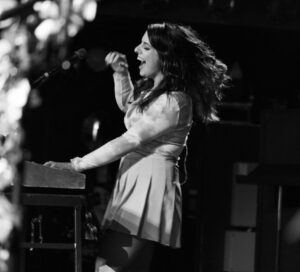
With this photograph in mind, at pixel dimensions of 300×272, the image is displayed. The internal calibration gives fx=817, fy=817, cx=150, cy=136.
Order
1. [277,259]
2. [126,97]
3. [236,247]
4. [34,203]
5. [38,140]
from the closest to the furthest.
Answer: [34,203], [126,97], [277,259], [236,247], [38,140]

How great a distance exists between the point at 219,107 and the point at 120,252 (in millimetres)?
3542

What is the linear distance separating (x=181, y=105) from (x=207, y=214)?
2.73 metres

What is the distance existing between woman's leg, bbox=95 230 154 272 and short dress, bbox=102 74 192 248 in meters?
0.03

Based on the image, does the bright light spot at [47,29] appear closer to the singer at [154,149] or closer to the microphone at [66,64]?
the microphone at [66,64]

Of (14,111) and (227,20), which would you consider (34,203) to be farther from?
(227,20)

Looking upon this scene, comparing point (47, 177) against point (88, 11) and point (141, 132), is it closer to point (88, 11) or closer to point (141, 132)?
point (141, 132)

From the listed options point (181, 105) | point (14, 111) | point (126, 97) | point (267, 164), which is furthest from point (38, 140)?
point (14, 111)

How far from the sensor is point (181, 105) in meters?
3.03

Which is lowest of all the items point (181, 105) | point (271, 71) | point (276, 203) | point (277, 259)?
point (277, 259)

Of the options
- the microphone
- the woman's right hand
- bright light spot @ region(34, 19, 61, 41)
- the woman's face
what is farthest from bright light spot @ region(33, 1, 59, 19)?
the woman's right hand

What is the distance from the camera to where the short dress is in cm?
296

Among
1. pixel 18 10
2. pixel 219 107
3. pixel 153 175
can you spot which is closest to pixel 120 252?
pixel 153 175

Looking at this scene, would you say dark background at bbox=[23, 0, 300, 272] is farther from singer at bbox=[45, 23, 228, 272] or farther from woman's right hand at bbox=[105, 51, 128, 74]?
singer at bbox=[45, 23, 228, 272]

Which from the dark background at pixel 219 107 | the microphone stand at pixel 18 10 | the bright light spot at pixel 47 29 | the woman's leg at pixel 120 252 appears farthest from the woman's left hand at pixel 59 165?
the dark background at pixel 219 107
